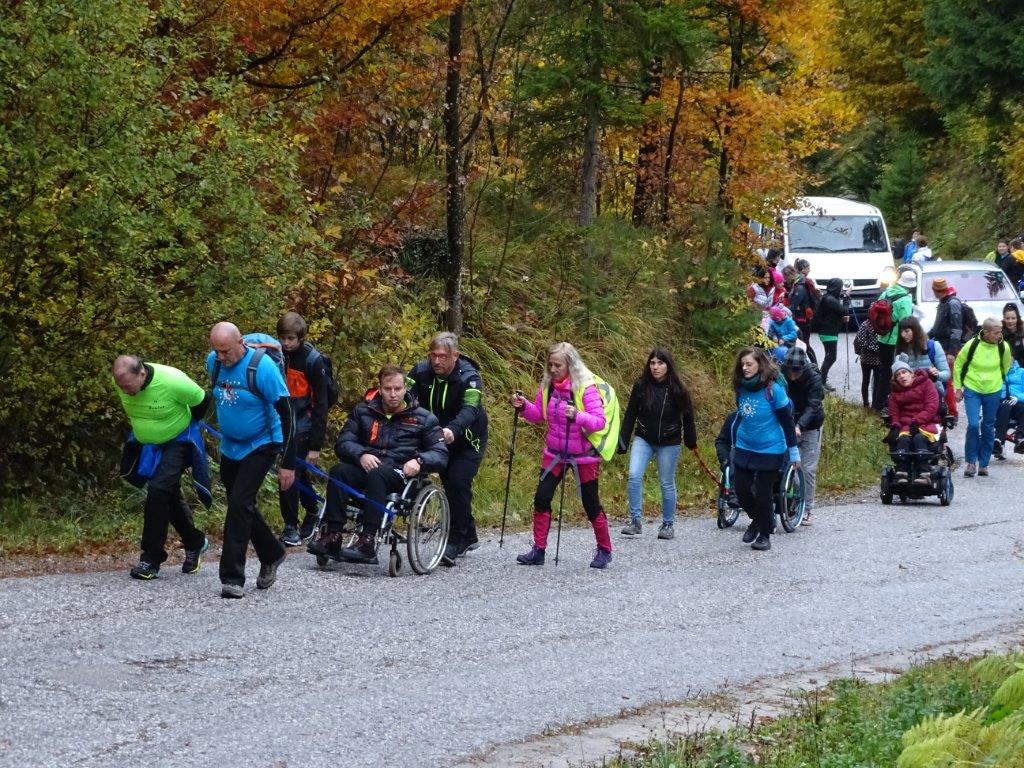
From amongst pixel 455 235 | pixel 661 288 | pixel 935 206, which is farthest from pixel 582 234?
pixel 935 206

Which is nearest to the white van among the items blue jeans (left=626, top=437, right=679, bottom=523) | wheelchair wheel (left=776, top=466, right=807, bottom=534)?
wheelchair wheel (left=776, top=466, right=807, bottom=534)

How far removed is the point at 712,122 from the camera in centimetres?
2500

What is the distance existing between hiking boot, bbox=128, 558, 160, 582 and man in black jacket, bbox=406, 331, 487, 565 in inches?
96.5

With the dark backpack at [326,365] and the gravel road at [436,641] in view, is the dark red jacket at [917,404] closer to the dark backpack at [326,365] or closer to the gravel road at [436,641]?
the gravel road at [436,641]

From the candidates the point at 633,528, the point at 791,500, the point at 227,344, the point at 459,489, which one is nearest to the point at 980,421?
the point at 791,500

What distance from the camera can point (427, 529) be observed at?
1165cm

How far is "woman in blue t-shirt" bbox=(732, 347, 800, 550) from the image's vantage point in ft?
45.2

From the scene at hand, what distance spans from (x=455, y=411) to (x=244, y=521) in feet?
8.21

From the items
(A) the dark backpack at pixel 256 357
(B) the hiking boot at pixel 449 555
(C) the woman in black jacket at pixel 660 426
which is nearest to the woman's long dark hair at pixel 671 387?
(C) the woman in black jacket at pixel 660 426

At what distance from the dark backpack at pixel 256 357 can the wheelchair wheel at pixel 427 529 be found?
1491 millimetres

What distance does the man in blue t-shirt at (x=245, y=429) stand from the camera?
10203 mm

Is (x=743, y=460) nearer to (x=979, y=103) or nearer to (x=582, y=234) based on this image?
(x=582, y=234)

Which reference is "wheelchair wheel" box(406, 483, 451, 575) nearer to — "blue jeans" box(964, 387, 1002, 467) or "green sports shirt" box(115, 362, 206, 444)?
"green sports shirt" box(115, 362, 206, 444)

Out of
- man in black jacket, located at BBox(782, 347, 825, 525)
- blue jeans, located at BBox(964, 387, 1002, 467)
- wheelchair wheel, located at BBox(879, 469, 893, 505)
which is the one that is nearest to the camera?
man in black jacket, located at BBox(782, 347, 825, 525)
